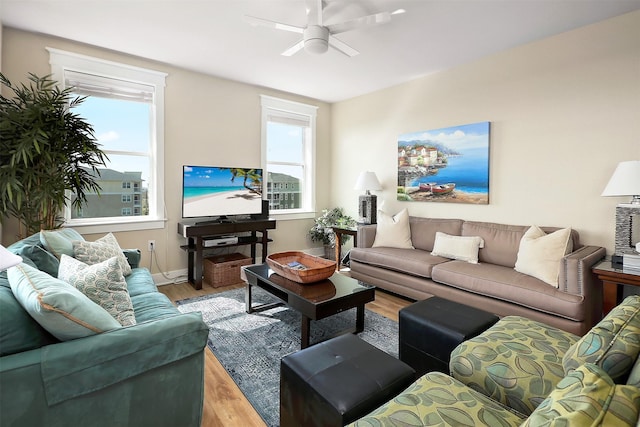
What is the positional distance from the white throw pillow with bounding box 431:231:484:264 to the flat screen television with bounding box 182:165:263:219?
244 centimetres

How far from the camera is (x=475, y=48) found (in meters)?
3.27

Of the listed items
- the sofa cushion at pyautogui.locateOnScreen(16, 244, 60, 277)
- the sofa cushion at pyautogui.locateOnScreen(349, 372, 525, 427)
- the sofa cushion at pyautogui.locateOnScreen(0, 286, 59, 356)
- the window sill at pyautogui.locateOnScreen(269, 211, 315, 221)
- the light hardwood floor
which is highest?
the window sill at pyautogui.locateOnScreen(269, 211, 315, 221)

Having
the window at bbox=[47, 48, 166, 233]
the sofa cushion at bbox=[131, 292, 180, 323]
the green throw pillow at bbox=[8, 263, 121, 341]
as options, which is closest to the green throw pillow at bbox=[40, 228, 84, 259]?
the sofa cushion at bbox=[131, 292, 180, 323]

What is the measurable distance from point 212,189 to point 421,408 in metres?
3.56

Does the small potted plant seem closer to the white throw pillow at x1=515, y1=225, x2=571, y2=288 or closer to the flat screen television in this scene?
the flat screen television

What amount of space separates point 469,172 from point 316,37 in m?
2.29

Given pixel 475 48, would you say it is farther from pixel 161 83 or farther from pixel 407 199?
pixel 161 83

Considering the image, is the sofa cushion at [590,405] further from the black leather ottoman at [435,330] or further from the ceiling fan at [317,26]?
the ceiling fan at [317,26]

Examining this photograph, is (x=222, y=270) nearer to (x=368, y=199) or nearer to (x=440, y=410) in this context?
(x=368, y=199)

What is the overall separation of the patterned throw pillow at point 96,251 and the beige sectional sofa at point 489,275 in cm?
250

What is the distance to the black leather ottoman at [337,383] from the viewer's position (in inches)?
49.0

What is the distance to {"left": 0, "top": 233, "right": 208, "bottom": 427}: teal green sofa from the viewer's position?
1.08m

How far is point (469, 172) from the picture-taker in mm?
3670

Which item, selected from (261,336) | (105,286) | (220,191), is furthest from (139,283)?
(220,191)
